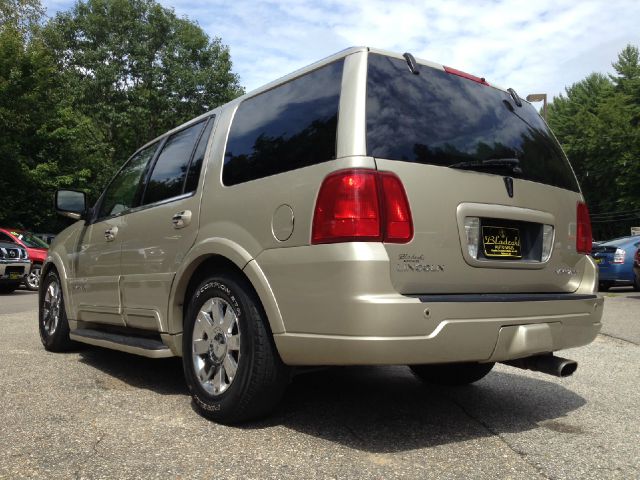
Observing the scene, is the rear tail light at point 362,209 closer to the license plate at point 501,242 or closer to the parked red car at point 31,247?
the license plate at point 501,242

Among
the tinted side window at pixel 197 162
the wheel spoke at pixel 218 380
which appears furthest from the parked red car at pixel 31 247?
the wheel spoke at pixel 218 380

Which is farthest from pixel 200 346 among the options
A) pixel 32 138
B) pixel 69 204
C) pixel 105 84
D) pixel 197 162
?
pixel 105 84

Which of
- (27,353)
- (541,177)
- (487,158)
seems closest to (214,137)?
(487,158)

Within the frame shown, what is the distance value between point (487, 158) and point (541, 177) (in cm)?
46

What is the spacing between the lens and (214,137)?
12.4 feet

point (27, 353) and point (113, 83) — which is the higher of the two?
point (113, 83)

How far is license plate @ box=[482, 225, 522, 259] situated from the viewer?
305 cm

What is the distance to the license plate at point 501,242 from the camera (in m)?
3.05

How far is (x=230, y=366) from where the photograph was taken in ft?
10.5

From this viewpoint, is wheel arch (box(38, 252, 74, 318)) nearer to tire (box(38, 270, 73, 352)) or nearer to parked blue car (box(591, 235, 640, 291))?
tire (box(38, 270, 73, 352))

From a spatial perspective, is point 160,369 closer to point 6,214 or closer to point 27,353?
point 27,353

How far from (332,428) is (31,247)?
14.3m

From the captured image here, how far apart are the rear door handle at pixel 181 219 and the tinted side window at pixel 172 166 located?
242mm

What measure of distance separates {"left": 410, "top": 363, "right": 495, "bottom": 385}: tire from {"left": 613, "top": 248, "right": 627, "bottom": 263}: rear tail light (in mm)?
10553
